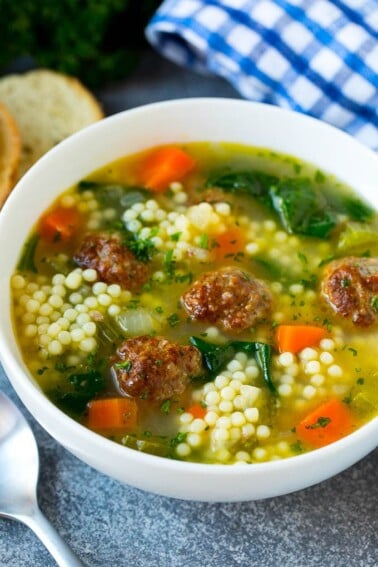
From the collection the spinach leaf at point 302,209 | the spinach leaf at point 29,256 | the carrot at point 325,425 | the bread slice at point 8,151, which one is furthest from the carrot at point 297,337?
the bread slice at point 8,151

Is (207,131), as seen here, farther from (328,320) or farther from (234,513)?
(234,513)

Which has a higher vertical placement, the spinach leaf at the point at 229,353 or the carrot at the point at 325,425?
the carrot at the point at 325,425

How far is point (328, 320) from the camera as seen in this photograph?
326 cm

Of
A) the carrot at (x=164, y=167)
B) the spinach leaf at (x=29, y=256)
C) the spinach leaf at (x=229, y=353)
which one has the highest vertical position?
the spinach leaf at (x=229, y=353)

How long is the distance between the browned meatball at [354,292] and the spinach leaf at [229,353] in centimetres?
34

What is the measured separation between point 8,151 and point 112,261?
4.18 ft

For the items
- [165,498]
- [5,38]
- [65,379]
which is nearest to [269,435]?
[165,498]

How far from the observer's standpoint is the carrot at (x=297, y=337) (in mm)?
3156

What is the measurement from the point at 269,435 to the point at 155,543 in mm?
600

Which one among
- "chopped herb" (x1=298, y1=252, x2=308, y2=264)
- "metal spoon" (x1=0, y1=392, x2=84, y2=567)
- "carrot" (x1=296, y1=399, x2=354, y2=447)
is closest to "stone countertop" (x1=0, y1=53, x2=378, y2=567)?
"metal spoon" (x1=0, y1=392, x2=84, y2=567)

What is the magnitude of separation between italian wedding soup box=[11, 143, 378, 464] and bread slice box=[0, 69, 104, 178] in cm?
95

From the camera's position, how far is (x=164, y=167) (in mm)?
3736

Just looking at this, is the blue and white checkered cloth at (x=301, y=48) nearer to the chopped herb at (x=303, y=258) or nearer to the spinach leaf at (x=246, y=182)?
the spinach leaf at (x=246, y=182)

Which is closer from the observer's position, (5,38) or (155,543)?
(155,543)
